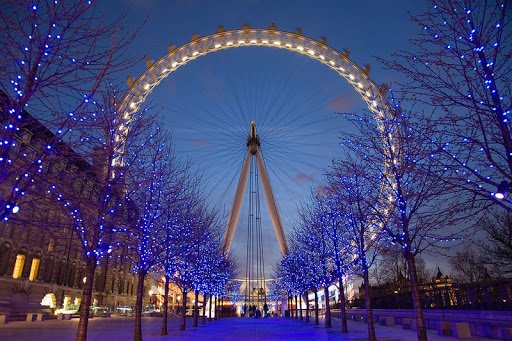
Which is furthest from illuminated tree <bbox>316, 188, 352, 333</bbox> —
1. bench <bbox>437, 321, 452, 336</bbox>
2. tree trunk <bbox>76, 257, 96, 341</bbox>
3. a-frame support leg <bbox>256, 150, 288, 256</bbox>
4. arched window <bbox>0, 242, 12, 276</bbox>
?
arched window <bbox>0, 242, 12, 276</bbox>

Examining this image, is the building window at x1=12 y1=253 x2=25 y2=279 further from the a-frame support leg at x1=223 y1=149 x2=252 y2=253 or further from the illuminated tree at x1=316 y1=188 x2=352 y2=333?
the illuminated tree at x1=316 y1=188 x2=352 y2=333

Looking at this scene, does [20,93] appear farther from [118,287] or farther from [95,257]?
[118,287]

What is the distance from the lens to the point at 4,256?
37.8 m

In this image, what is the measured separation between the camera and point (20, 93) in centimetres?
801

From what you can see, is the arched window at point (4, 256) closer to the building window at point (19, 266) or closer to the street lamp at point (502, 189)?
the building window at point (19, 266)

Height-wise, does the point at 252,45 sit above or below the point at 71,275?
above

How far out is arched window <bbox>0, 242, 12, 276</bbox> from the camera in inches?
1472

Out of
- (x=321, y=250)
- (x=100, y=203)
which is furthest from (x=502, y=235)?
(x=100, y=203)

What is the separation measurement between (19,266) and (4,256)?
317 cm

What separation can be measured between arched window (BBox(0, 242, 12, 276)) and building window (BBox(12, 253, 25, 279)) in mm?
1786

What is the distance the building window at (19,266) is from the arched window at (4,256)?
1.79 m

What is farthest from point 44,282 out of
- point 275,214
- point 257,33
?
point 257,33

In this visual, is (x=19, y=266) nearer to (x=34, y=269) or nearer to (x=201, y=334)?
(x=34, y=269)

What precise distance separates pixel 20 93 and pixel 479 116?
33.3ft
